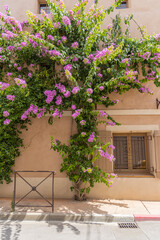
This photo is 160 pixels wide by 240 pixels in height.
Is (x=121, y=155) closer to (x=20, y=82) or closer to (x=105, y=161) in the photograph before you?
(x=105, y=161)

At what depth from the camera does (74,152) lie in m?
5.58

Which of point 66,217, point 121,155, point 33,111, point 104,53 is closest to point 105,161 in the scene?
point 121,155

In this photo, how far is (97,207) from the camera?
5.27m

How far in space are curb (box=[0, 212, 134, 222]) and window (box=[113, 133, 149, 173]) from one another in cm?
196

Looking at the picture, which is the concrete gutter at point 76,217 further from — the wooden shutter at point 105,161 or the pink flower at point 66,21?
the pink flower at point 66,21

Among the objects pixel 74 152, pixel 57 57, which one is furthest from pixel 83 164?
pixel 57 57

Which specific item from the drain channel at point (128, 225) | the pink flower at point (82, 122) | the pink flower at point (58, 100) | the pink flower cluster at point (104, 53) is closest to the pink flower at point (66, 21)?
the pink flower cluster at point (104, 53)

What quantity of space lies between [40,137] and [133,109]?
10.4 ft

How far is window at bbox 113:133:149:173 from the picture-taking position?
21.2 ft

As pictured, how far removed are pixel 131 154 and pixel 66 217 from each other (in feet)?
9.72

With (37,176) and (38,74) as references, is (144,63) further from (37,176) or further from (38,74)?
(37,176)

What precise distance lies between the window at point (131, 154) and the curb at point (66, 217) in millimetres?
1955

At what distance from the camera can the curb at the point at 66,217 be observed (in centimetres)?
461

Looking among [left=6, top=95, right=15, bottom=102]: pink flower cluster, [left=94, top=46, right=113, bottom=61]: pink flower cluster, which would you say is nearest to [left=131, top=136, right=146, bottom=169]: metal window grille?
[left=94, top=46, right=113, bottom=61]: pink flower cluster
